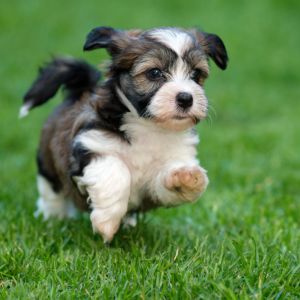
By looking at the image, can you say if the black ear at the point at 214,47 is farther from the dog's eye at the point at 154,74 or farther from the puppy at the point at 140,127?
the dog's eye at the point at 154,74

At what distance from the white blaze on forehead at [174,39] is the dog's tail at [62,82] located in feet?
4.22

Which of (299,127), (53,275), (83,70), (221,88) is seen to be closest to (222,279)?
(53,275)

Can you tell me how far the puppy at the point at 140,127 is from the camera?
13.3 ft

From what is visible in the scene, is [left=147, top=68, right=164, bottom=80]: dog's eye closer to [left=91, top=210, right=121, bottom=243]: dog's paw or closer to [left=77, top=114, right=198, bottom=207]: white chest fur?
[left=77, top=114, right=198, bottom=207]: white chest fur

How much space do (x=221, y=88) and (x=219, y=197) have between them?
678cm

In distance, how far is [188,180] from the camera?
4.05 metres

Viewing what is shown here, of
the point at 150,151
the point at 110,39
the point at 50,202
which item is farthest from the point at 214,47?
the point at 50,202

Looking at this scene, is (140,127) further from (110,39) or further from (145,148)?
(110,39)

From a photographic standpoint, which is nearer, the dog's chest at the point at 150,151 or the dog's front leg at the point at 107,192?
the dog's front leg at the point at 107,192

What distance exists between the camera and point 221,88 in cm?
1259

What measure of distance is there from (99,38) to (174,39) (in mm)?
527

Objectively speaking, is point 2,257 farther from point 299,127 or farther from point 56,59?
point 299,127

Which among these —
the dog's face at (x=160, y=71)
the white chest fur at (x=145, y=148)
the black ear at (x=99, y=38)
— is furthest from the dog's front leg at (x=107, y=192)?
the black ear at (x=99, y=38)

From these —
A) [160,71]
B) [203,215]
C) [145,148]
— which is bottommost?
[203,215]
